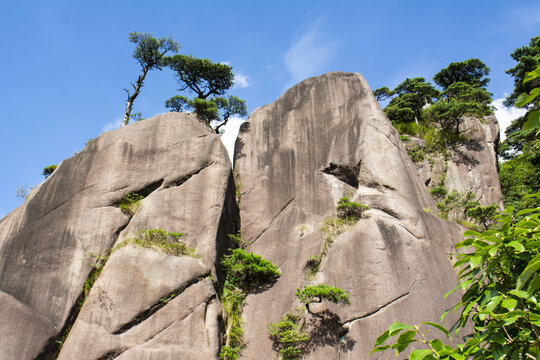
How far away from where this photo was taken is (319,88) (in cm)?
1811

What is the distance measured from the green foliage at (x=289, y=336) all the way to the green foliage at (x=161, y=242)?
351cm

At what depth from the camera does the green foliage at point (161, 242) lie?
11642mm

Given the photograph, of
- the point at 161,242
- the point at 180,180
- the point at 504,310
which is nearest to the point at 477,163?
the point at 180,180

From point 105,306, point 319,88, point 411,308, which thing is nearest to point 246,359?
point 105,306

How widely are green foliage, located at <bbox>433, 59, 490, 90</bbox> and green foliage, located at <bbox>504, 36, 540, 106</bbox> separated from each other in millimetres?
2284

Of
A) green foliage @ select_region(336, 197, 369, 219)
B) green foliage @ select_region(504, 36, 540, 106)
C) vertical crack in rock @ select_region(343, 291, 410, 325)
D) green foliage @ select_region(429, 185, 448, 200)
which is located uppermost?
green foliage @ select_region(504, 36, 540, 106)

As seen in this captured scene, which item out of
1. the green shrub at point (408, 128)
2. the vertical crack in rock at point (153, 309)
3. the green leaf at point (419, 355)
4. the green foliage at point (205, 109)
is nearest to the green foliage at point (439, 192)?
the green shrub at point (408, 128)

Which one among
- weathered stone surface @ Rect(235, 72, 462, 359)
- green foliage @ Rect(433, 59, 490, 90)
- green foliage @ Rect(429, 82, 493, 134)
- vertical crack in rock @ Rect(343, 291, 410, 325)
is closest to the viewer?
vertical crack in rock @ Rect(343, 291, 410, 325)

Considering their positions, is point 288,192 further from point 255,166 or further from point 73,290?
point 73,290

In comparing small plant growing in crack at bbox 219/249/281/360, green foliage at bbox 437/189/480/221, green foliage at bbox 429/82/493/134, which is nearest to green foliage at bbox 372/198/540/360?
small plant growing in crack at bbox 219/249/281/360

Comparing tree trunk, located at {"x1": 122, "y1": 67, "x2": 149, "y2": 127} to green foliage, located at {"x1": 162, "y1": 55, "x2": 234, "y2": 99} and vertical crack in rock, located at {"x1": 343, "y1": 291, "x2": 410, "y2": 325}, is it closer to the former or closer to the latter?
green foliage, located at {"x1": 162, "y1": 55, "x2": 234, "y2": 99}

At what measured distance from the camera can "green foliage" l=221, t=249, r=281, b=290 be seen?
40.2 ft

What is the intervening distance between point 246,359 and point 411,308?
502cm

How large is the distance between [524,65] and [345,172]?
20134mm
